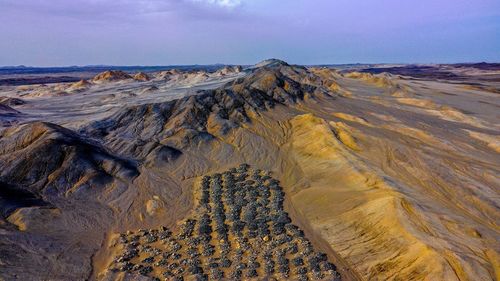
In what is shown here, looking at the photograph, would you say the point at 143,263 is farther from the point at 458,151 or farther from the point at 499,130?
the point at 499,130

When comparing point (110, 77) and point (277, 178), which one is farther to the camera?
point (110, 77)

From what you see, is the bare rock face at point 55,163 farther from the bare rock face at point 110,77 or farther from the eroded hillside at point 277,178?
the bare rock face at point 110,77

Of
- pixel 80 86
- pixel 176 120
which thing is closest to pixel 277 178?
pixel 176 120

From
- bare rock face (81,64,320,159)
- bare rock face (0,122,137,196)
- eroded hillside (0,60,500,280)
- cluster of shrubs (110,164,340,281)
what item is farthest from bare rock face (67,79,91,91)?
cluster of shrubs (110,164,340,281)

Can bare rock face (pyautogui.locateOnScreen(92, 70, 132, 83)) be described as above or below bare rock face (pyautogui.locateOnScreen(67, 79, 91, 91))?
above

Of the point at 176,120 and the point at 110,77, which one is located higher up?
the point at 176,120

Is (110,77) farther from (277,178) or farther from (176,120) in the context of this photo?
(277,178)

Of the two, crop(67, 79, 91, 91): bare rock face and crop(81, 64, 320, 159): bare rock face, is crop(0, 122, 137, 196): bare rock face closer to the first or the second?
crop(81, 64, 320, 159): bare rock face

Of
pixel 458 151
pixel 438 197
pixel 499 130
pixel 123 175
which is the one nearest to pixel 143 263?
pixel 123 175

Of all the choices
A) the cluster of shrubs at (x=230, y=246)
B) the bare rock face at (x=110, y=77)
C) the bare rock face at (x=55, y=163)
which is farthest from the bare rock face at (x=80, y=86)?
the cluster of shrubs at (x=230, y=246)
